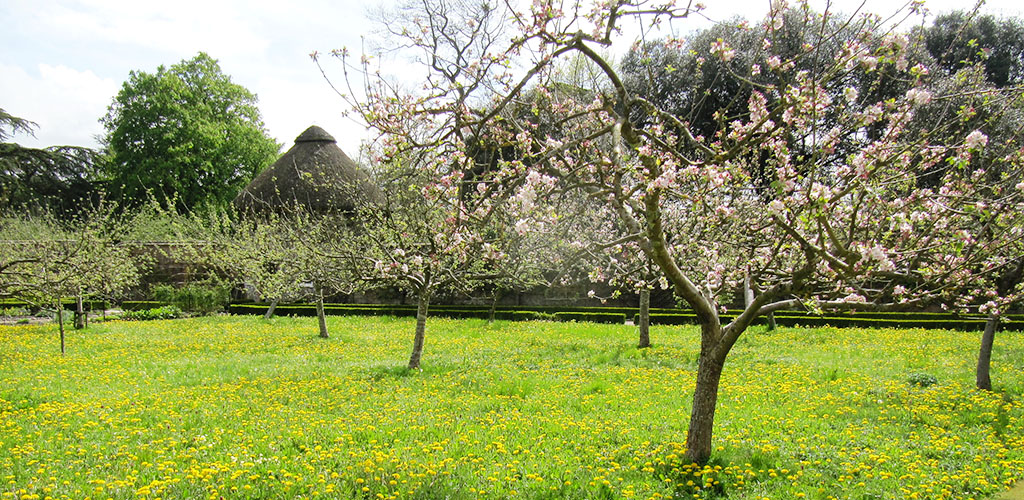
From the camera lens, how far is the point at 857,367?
9.38 meters

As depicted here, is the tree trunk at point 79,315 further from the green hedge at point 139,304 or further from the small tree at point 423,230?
the small tree at point 423,230

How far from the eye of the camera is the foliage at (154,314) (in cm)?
1831

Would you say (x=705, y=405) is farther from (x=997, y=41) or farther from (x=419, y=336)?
Result: (x=997, y=41)

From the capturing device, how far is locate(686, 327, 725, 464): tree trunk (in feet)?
15.9

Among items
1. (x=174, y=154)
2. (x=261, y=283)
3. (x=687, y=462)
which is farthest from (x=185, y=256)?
(x=687, y=462)

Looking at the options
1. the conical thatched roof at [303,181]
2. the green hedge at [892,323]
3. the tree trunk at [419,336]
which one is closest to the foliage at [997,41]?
the green hedge at [892,323]

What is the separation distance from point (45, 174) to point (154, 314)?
14614 millimetres

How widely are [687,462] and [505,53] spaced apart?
11.9 ft

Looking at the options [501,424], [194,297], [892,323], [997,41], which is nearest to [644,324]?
[501,424]

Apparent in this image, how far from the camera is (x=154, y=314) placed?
1852 centimetres

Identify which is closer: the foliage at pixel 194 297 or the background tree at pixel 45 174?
the foliage at pixel 194 297

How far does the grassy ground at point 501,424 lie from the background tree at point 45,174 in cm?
1885

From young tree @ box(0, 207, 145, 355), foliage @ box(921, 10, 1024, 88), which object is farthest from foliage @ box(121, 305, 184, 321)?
foliage @ box(921, 10, 1024, 88)

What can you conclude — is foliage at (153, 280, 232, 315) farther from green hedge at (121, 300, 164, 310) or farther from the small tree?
the small tree
